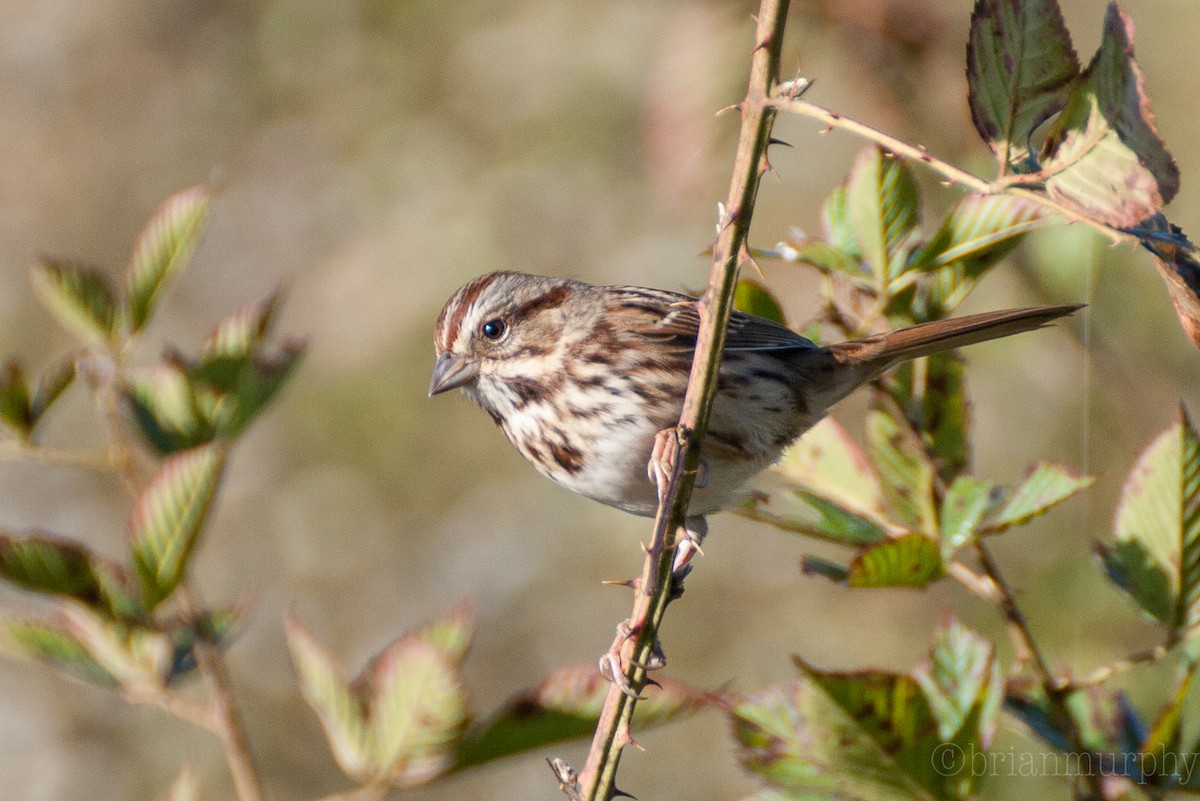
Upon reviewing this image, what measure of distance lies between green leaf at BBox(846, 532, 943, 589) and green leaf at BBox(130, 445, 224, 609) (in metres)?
0.82

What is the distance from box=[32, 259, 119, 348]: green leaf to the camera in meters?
1.96

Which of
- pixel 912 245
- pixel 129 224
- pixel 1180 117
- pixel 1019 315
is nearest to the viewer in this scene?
pixel 912 245

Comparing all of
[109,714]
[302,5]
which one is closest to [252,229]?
[302,5]

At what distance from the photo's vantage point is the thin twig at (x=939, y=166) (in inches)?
46.8

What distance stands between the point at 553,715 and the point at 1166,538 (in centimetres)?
85

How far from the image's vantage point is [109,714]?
5539 mm

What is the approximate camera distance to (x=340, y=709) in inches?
67.4

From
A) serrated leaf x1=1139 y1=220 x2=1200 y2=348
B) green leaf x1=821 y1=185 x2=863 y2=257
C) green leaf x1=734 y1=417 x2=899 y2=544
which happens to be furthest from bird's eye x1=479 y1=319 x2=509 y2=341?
serrated leaf x1=1139 y1=220 x2=1200 y2=348

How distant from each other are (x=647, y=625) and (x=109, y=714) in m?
4.57

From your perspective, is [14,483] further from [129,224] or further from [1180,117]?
[1180,117]

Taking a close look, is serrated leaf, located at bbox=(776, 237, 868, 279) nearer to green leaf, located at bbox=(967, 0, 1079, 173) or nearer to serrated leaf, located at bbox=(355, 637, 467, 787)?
green leaf, located at bbox=(967, 0, 1079, 173)

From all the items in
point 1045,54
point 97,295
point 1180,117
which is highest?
point 1180,117

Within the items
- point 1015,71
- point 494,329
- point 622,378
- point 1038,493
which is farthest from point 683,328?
point 1015,71

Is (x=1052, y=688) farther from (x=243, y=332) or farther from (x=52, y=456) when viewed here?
(x=52, y=456)
